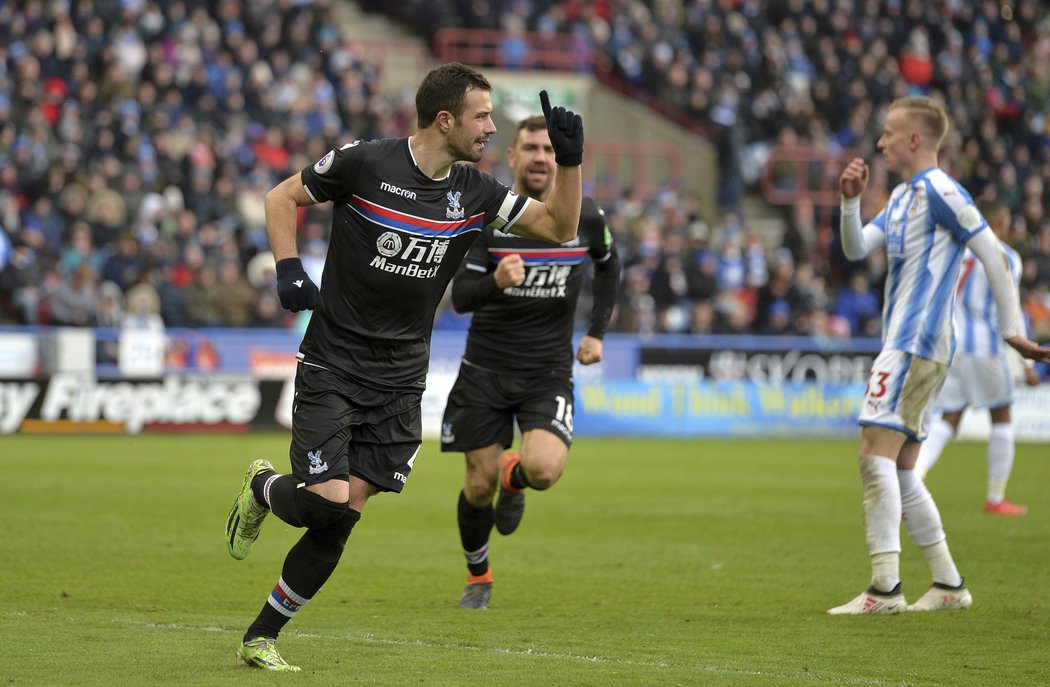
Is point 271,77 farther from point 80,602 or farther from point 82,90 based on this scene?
point 80,602

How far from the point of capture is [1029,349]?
7.49m

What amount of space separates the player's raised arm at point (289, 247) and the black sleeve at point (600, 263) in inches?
109

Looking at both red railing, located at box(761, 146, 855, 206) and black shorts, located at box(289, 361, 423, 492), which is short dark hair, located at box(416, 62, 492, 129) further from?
red railing, located at box(761, 146, 855, 206)

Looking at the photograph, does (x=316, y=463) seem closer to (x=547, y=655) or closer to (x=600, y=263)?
(x=547, y=655)

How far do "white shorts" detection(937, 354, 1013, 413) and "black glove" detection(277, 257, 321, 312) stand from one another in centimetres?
830

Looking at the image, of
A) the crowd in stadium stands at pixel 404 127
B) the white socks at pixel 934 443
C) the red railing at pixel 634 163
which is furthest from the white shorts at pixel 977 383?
the red railing at pixel 634 163

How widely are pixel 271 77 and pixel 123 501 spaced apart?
A: 14.0 meters

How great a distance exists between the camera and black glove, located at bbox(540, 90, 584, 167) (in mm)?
6004

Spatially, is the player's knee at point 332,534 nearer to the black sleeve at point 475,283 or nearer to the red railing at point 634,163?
the black sleeve at point 475,283

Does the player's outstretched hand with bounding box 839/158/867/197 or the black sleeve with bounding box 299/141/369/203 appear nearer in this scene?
the black sleeve with bounding box 299/141/369/203

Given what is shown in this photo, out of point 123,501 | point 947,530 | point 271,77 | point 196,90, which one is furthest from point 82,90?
point 947,530

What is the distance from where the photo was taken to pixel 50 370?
19547mm

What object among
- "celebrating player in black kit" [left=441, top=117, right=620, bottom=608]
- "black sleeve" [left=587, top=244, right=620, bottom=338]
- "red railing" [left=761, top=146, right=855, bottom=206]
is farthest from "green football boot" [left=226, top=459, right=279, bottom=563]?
"red railing" [left=761, top=146, right=855, bottom=206]

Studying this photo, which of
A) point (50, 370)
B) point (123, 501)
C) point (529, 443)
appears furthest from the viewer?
point (50, 370)
